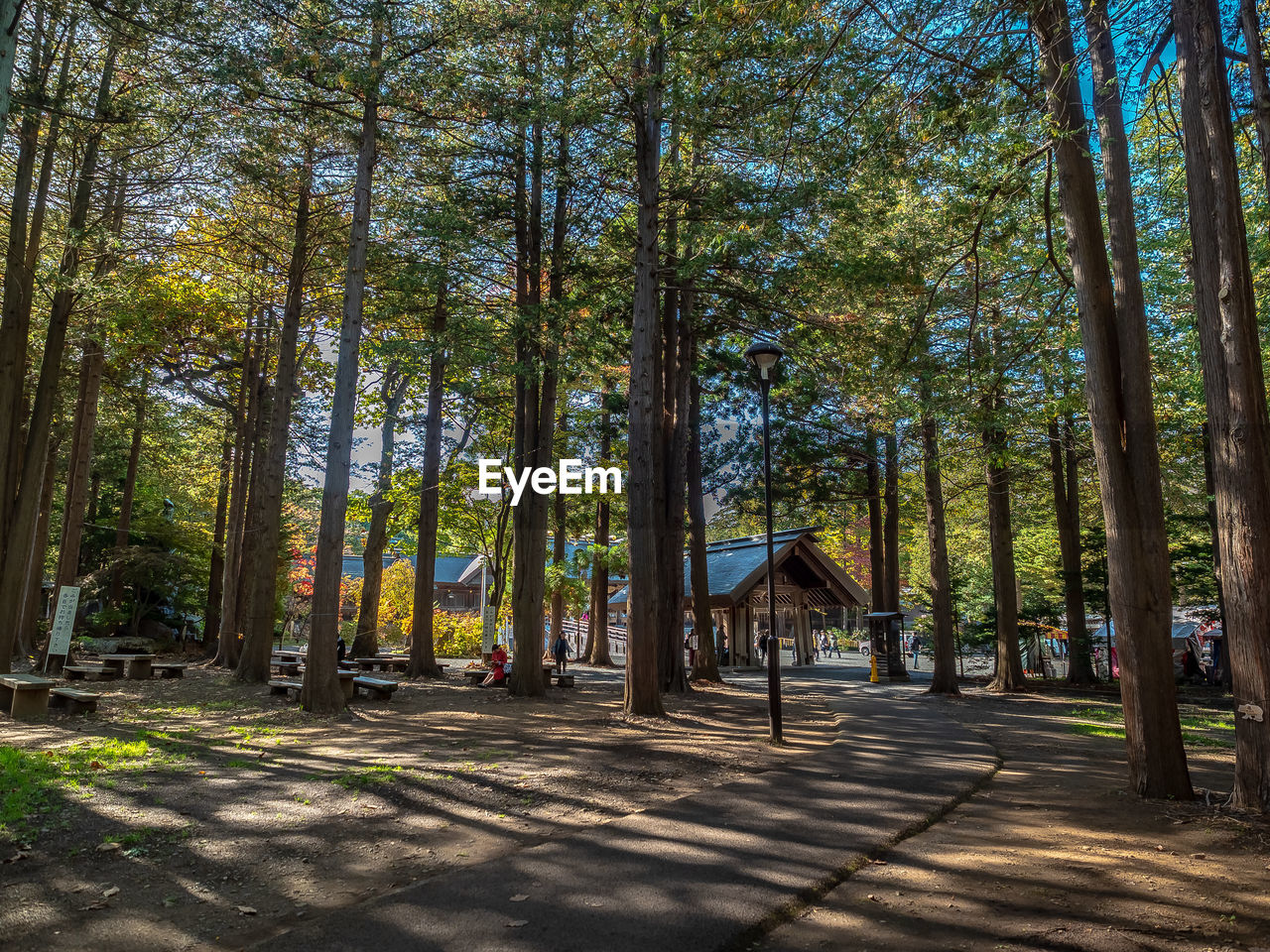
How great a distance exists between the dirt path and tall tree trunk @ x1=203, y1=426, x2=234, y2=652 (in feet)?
75.5

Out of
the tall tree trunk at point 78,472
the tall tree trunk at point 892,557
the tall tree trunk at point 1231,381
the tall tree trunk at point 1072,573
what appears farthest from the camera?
the tall tree trunk at point 892,557

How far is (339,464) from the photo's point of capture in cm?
1180

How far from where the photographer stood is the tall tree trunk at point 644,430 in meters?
11.7

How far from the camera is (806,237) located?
13602 mm

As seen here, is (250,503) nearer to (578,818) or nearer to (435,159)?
(435,159)

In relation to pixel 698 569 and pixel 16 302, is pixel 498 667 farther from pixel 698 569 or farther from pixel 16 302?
pixel 16 302

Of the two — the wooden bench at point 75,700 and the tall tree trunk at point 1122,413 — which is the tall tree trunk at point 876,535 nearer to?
the tall tree trunk at point 1122,413

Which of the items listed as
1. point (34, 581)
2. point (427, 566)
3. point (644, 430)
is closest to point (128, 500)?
point (34, 581)

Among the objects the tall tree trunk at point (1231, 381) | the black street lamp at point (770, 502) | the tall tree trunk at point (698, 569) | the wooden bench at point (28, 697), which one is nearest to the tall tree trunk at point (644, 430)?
the black street lamp at point (770, 502)

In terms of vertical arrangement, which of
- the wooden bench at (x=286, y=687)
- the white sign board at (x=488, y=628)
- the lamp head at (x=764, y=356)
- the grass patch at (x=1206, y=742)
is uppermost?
the lamp head at (x=764, y=356)

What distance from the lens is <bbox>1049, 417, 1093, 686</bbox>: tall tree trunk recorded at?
1939 centimetres

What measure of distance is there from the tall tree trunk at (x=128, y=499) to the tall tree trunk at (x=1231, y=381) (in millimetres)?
23267

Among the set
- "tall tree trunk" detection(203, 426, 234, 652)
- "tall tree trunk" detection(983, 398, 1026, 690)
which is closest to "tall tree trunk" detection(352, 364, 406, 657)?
"tall tree trunk" detection(203, 426, 234, 652)

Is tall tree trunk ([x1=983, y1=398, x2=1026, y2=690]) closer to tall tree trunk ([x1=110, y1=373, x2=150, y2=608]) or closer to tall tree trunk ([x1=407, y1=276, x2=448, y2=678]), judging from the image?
tall tree trunk ([x1=407, y1=276, x2=448, y2=678])
